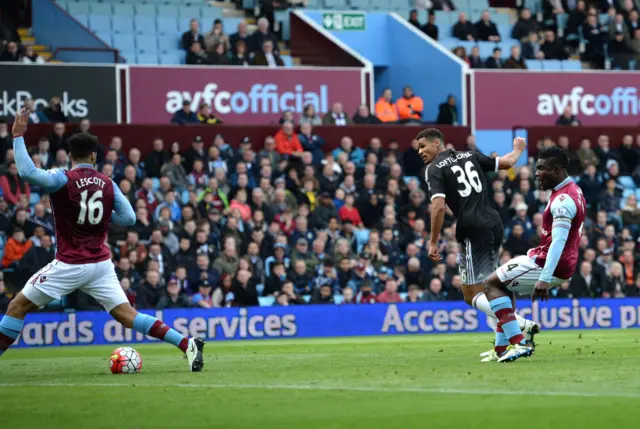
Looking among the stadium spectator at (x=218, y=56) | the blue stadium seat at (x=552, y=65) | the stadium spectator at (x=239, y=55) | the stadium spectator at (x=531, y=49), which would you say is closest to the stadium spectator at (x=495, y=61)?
the stadium spectator at (x=531, y=49)

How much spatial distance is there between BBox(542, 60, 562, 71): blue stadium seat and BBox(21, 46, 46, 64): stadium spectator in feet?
42.9

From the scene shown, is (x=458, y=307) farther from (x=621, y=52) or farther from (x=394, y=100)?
(x=621, y=52)

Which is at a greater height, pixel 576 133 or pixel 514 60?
pixel 514 60

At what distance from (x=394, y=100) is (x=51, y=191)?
21217mm

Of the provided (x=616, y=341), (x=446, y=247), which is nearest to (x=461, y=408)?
(x=616, y=341)

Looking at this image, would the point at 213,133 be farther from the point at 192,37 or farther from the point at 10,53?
the point at 10,53

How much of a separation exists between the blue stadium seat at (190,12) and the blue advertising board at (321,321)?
10913 mm

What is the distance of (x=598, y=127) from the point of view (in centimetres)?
3020

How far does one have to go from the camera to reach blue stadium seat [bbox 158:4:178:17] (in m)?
30.9

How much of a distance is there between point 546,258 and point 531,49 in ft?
70.5

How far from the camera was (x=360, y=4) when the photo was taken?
34.2 m

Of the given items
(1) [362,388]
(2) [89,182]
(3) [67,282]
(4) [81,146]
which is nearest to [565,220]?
(1) [362,388]

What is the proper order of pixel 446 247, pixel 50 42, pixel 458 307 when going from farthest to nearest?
pixel 50 42
pixel 446 247
pixel 458 307

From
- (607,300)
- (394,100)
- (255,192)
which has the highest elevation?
(394,100)
